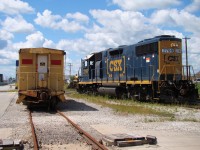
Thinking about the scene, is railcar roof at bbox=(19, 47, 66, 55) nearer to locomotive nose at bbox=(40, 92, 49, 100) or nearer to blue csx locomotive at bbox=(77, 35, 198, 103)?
locomotive nose at bbox=(40, 92, 49, 100)

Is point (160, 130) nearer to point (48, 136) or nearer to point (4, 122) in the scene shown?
point (48, 136)

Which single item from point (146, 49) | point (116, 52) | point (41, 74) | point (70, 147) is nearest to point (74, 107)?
point (41, 74)

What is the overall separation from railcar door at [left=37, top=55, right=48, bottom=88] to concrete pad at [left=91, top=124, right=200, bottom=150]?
750cm

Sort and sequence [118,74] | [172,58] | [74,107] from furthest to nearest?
[118,74]
[172,58]
[74,107]

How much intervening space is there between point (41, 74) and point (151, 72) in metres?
6.66

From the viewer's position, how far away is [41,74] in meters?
18.1

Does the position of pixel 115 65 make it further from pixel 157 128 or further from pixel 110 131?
pixel 110 131

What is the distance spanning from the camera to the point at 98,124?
39.3ft

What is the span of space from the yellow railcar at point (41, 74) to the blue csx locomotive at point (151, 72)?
5533 mm

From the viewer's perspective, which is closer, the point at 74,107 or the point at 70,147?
the point at 70,147

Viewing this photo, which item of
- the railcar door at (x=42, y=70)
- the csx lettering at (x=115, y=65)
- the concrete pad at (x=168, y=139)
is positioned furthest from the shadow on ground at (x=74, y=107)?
the concrete pad at (x=168, y=139)

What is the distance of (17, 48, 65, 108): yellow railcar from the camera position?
1743cm

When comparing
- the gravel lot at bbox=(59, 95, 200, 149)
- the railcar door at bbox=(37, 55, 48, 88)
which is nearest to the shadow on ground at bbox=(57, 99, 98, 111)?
the railcar door at bbox=(37, 55, 48, 88)

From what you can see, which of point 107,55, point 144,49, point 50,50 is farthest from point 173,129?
point 107,55
